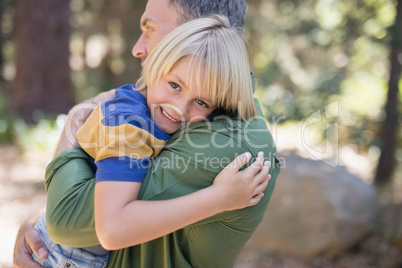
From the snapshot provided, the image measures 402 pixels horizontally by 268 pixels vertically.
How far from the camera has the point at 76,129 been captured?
5.62 feet

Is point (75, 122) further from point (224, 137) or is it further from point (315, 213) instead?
point (315, 213)

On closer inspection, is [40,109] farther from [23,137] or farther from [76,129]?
[76,129]

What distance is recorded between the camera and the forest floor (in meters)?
4.09

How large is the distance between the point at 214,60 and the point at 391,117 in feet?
14.1

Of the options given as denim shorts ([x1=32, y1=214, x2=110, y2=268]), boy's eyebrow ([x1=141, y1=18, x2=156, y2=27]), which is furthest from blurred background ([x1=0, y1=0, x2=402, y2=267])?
boy's eyebrow ([x1=141, y1=18, x2=156, y2=27])

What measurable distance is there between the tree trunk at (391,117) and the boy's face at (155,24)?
11.7 feet

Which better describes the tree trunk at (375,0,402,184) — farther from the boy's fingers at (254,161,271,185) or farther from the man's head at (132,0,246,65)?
the boy's fingers at (254,161,271,185)

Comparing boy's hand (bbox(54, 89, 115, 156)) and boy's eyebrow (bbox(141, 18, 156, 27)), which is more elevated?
boy's eyebrow (bbox(141, 18, 156, 27))

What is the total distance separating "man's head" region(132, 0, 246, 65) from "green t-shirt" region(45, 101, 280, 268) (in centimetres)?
54

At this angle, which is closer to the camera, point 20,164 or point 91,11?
point 20,164

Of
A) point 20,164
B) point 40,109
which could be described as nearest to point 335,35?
point 20,164

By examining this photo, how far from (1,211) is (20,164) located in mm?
1591

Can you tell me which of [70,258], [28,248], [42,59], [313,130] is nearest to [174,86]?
[70,258]

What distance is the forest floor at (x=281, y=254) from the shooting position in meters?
4.09
